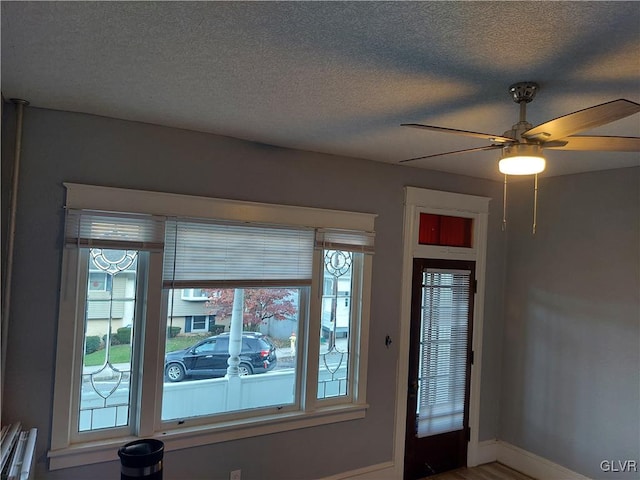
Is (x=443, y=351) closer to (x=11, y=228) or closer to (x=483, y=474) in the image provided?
(x=483, y=474)

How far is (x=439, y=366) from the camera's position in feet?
13.0

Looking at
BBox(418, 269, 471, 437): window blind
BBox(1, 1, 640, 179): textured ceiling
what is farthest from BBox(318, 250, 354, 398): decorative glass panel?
BBox(1, 1, 640, 179): textured ceiling

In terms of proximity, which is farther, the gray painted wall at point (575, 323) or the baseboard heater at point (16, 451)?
the gray painted wall at point (575, 323)

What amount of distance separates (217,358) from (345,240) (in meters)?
1.27

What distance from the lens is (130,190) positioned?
2701mm

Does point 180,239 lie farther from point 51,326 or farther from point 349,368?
point 349,368

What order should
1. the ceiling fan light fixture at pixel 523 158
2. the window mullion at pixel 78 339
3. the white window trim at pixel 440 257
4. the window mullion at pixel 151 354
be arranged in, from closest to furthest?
the ceiling fan light fixture at pixel 523 158 < the window mullion at pixel 78 339 < the window mullion at pixel 151 354 < the white window trim at pixel 440 257

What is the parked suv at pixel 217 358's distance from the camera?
296 cm

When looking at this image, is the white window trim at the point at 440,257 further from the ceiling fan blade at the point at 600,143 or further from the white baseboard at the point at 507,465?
the ceiling fan blade at the point at 600,143

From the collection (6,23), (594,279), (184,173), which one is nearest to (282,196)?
(184,173)

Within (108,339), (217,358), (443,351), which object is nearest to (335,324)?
(217,358)

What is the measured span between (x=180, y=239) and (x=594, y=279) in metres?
3.22

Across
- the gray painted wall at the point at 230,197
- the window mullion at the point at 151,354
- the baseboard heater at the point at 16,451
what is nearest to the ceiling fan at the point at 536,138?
the gray painted wall at the point at 230,197

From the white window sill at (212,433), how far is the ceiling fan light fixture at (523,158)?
2.34m
